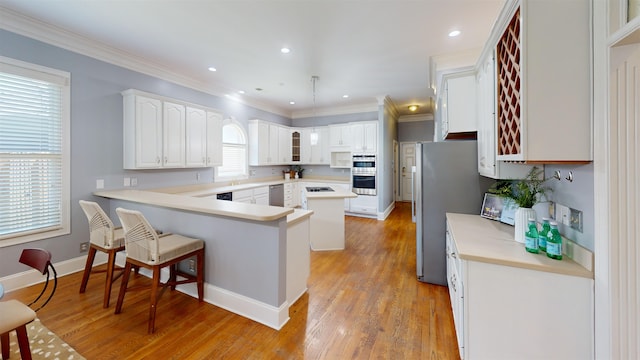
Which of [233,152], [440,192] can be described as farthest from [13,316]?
[233,152]

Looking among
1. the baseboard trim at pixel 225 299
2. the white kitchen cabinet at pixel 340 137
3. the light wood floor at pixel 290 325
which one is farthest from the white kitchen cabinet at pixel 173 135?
the white kitchen cabinet at pixel 340 137

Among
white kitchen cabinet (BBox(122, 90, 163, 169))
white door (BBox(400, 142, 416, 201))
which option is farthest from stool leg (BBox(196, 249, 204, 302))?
white door (BBox(400, 142, 416, 201))

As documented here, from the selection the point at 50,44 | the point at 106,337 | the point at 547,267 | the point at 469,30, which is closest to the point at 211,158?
the point at 50,44

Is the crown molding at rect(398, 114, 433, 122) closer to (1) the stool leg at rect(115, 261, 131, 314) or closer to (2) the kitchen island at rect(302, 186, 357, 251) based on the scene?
(2) the kitchen island at rect(302, 186, 357, 251)

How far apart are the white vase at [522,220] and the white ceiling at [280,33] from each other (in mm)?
1974

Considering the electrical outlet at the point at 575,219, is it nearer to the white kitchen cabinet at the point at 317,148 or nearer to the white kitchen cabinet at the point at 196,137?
the white kitchen cabinet at the point at 196,137

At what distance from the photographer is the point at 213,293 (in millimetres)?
2367

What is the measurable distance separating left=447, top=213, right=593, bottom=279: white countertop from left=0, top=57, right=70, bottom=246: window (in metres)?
4.22

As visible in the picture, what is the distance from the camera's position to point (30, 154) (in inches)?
106

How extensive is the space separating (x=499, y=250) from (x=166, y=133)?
428 cm

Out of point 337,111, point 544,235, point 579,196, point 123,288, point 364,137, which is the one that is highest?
point 337,111

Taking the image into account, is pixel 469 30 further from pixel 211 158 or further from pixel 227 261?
pixel 211 158

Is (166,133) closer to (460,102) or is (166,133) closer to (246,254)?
(246,254)

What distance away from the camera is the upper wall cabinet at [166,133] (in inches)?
135
